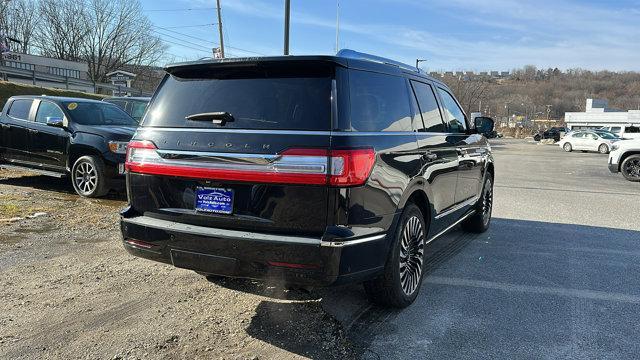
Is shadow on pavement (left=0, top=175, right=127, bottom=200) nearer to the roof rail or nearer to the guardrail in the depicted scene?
the roof rail

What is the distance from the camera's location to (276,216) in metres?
3.17

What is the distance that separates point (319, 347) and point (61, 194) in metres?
6.85

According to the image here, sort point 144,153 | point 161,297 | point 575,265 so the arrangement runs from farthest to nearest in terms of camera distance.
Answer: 1. point 575,265
2. point 161,297
3. point 144,153

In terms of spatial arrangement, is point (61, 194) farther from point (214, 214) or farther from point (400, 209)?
point (400, 209)

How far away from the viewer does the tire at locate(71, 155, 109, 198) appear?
809cm

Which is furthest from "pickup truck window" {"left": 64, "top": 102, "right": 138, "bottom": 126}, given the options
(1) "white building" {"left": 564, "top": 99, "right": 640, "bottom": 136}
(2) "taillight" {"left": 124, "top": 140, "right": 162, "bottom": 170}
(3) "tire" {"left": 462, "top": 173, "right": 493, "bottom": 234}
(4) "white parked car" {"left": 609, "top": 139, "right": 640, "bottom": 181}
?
(1) "white building" {"left": 564, "top": 99, "right": 640, "bottom": 136}

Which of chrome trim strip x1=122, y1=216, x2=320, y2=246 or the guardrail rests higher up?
the guardrail

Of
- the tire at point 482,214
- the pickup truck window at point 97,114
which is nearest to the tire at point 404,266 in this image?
the tire at point 482,214

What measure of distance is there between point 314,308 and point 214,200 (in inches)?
49.4

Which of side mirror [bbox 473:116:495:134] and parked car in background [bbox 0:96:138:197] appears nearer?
side mirror [bbox 473:116:495:134]

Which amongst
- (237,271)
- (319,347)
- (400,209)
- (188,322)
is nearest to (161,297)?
(188,322)

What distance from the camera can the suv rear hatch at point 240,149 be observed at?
3.11m

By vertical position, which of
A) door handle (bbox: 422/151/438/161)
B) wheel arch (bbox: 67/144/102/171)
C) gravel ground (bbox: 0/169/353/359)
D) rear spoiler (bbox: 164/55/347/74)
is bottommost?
gravel ground (bbox: 0/169/353/359)

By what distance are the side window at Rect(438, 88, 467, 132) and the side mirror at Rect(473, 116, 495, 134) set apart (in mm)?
475
